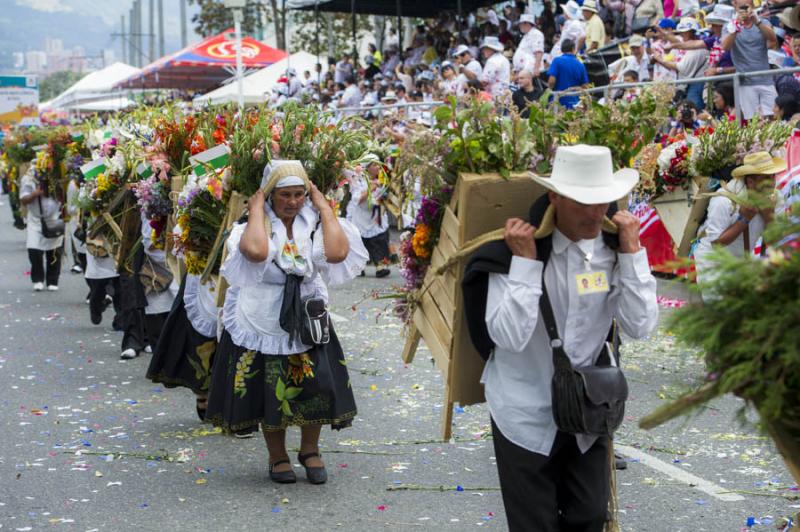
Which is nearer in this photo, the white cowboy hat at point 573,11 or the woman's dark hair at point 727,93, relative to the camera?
the woman's dark hair at point 727,93

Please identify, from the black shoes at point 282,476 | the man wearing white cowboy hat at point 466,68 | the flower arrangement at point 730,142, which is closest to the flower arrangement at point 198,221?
the black shoes at point 282,476

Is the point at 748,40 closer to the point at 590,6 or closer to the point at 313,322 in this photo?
the point at 590,6

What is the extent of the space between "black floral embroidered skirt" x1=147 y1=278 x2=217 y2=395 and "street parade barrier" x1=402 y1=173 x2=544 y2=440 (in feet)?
9.60

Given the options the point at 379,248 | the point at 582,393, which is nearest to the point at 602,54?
the point at 379,248

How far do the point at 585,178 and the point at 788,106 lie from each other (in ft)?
22.5

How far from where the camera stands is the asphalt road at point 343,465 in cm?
570

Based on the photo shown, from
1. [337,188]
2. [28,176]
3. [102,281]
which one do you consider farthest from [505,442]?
[28,176]

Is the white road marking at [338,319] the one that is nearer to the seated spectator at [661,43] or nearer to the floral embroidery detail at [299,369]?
the seated spectator at [661,43]

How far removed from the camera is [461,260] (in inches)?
170

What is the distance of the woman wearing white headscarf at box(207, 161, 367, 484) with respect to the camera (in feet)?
19.9

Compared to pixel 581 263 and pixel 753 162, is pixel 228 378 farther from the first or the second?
pixel 753 162

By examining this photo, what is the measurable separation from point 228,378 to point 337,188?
52.4 inches

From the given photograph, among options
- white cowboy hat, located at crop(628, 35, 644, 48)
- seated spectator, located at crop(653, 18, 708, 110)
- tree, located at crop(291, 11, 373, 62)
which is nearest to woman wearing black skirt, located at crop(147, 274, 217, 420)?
seated spectator, located at crop(653, 18, 708, 110)

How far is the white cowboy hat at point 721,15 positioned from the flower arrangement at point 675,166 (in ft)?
17.8
